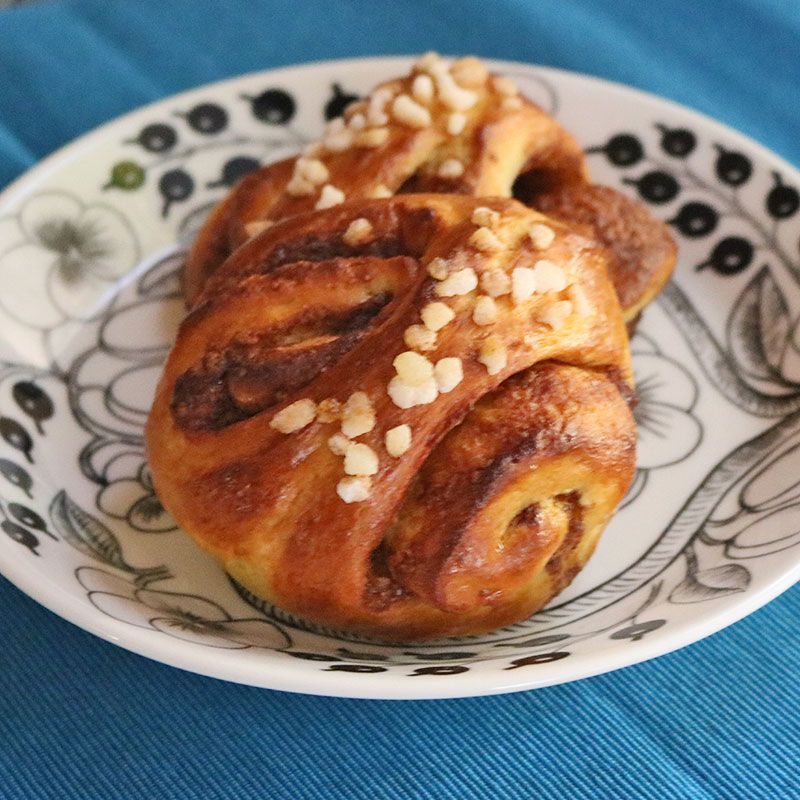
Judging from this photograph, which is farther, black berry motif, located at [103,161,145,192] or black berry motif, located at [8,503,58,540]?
black berry motif, located at [103,161,145,192]

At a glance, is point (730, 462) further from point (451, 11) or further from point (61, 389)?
point (451, 11)

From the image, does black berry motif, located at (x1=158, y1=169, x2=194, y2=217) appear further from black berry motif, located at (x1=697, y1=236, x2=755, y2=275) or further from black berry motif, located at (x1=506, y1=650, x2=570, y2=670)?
black berry motif, located at (x1=506, y1=650, x2=570, y2=670)

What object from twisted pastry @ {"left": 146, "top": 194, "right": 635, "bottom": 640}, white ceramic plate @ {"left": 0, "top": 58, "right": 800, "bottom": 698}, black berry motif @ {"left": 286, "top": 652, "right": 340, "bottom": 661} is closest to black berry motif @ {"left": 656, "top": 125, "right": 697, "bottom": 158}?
white ceramic plate @ {"left": 0, "top": 58, "right": 800, "bottom": 698}

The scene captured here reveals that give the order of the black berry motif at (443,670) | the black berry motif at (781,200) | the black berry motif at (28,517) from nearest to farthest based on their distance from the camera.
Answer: the black berry motif at (443,670)
the black berry motif at (28,517)
the black berry motif at (781,200)

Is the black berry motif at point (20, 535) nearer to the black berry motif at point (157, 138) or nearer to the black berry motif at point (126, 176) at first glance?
the black berry motif at point (126, 176)

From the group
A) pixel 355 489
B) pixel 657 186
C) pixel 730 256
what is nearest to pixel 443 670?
pixel 355 489

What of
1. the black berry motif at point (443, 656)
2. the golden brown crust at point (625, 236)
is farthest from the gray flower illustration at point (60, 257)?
the black berry motif at point (443, 656)

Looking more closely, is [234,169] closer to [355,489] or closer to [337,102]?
[337,102]
